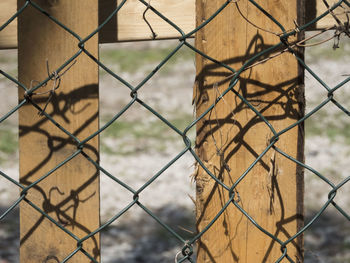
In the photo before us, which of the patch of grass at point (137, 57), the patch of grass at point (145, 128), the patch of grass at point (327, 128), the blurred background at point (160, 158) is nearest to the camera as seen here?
the blurred background at point (160, 158)

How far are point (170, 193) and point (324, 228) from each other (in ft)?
4.71

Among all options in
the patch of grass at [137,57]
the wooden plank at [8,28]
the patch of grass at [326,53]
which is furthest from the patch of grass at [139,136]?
the wooden plank at [8,28]

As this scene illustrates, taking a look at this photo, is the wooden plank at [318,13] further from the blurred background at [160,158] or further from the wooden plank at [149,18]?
the blurred background at [160,158]

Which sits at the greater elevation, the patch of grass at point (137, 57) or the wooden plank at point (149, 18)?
the patch of grass at point (137, 57)

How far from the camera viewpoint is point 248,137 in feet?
4.00

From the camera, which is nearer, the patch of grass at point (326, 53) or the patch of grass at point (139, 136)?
the patch of grass at point (139, 136)

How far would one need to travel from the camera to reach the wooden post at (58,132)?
1.21m

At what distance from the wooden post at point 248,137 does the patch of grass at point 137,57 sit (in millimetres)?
6887

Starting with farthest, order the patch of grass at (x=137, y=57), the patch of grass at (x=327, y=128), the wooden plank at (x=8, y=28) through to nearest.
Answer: the patch of grass at (x=137, y=57) < the patch of grass at (x=327, y=128) < the wooden plank at (x=8, y=28)

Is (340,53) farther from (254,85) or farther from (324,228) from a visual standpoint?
(254,85)

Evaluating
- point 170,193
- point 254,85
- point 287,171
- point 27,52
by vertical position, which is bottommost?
point 287,171

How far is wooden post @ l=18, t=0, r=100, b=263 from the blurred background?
3.21 ft

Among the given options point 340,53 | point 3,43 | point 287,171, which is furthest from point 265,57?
point 340,53

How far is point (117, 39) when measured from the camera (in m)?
1.31
